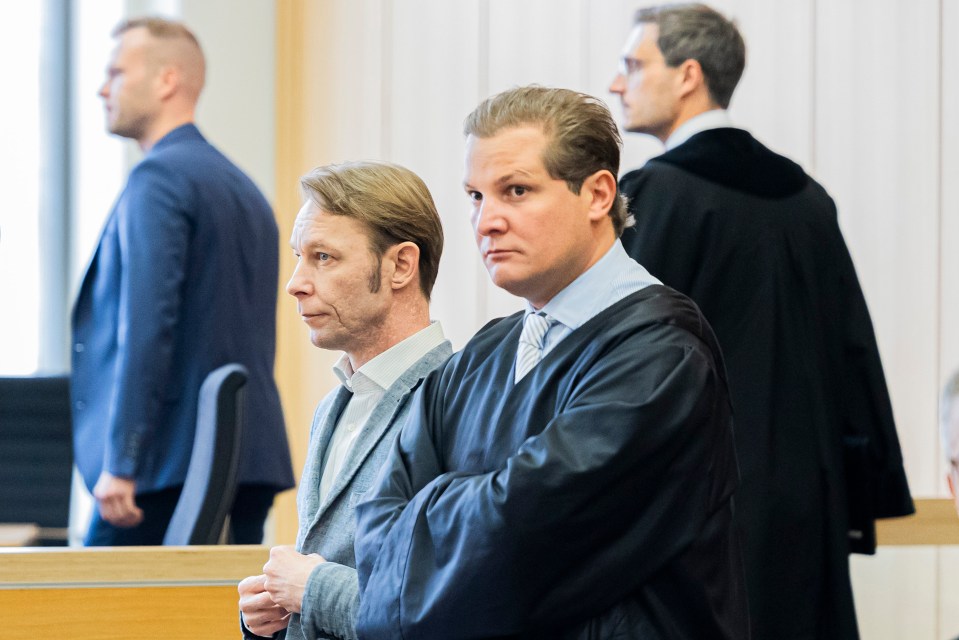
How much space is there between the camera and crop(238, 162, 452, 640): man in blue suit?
1768 mm

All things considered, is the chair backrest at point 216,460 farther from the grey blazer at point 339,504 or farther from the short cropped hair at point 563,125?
the short cropped hair at point 563,125

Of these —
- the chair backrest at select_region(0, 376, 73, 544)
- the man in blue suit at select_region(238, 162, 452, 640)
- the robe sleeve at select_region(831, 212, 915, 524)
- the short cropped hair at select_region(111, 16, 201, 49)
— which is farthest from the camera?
the short cropped hair at select_region(111, 16, 201, 49)

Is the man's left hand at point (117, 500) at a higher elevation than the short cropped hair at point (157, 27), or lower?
lower

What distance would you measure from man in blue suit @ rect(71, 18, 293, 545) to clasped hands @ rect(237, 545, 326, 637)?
56.5 inches

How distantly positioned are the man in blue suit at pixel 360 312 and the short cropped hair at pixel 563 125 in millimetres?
303

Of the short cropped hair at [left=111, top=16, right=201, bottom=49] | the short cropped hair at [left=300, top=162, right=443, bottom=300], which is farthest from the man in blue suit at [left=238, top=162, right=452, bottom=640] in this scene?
the short cropped hair at [left=111, top=16, right=201, bottom=49]

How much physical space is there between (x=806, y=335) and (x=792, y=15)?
1.98 m

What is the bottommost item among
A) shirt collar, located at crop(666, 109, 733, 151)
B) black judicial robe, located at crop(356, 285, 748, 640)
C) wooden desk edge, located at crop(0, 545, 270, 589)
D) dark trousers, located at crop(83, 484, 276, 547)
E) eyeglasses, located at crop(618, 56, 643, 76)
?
dark trousers, located at crop(83, 484, 276, 547)

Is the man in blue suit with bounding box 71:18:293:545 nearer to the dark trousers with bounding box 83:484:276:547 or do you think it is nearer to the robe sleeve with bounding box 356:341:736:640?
the dark trousers with bounding box 83:484:276:547

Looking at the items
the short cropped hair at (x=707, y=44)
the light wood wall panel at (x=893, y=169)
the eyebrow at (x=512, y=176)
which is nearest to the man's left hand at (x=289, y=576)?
the eyebrow at (x=512, y=176)

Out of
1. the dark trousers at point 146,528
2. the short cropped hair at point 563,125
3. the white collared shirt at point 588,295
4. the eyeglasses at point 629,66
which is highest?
the eyeglasses at point 629,66

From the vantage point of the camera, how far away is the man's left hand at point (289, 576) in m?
1.62

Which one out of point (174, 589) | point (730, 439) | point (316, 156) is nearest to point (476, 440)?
point (730, 439)

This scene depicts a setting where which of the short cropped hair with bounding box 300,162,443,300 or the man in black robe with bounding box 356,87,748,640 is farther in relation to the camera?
the short cropped hair with bounding box 300,162,443,300
